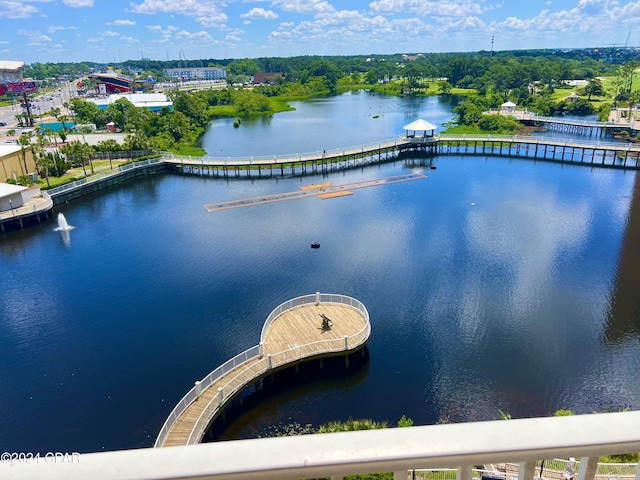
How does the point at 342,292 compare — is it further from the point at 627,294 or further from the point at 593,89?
the point at 593,89

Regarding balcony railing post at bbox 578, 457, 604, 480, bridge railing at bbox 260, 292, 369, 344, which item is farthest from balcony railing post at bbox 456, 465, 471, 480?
bridge railing at bbox 260, 292, 369, 344

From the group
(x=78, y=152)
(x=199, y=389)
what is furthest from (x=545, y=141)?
(x=199, y=389)

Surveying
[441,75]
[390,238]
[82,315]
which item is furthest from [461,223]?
[441,75]

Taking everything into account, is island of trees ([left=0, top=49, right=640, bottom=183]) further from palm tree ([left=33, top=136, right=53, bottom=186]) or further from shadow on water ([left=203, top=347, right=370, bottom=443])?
shadow on water ([left=203, top=347, right=370, bottom=443])

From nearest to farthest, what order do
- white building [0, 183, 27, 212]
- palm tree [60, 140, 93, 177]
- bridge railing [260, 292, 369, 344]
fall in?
bridge railing [260, 292, 369, 344] < white building [0, 183, 27, 212] < palm tree [60, 140, 93, 177]

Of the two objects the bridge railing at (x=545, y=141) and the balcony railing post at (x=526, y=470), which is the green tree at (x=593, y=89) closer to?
the bridge railing at (x=545, y=141)

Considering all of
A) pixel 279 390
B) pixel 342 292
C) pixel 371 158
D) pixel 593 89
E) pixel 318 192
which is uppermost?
pixel 593 89

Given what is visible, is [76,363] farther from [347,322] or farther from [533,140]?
[533,140]

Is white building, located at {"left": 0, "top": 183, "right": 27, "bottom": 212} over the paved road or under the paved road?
under
